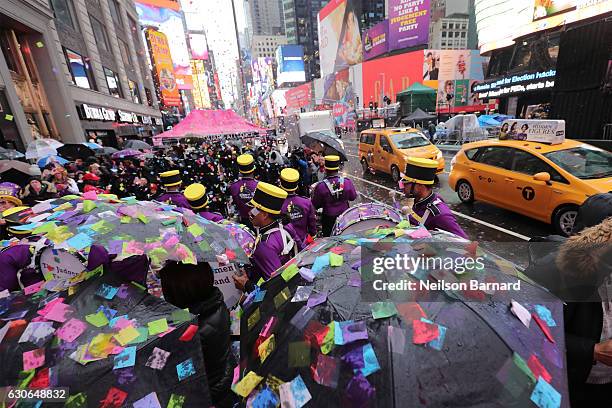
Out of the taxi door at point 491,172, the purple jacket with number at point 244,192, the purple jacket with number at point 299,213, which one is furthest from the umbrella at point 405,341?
the taxi door at point 491,172

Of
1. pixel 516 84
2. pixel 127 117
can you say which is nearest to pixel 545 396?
pixel 516 84

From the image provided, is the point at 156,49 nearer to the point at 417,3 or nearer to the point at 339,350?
the point at 417,3

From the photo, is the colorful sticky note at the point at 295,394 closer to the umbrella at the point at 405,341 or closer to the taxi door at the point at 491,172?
the umbrella at the point at 405,341

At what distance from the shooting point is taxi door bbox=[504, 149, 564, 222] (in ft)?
20.5

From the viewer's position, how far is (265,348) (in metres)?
1.20

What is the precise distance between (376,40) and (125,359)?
222 feet

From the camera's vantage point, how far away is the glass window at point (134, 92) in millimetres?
32122

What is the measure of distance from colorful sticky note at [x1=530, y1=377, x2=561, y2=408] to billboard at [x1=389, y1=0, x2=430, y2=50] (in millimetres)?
61043

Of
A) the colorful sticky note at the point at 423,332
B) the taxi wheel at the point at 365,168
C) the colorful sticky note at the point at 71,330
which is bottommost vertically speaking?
the taxi wheel at the point at 365,168

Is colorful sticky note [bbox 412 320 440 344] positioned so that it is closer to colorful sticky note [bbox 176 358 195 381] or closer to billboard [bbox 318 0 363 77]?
colorful sticky note [bbox 176 358 195 381]

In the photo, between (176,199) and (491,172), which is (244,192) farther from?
(491,172)

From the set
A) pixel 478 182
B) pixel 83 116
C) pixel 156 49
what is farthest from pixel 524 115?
pixel 156 49

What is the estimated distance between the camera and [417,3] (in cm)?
4912

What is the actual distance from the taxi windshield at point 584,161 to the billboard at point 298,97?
3093 inches
